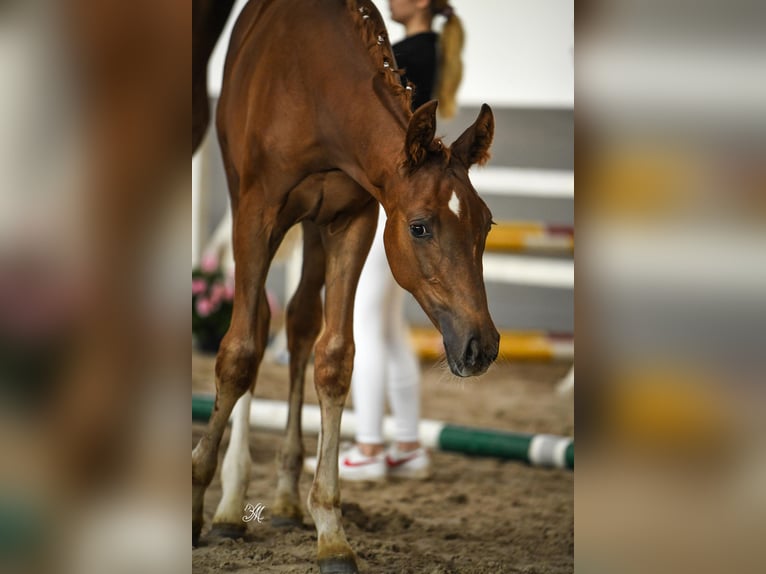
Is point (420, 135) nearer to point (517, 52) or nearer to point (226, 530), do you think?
point (226, 530)

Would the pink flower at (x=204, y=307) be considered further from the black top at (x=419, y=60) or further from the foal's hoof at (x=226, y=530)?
the foal's hoof at (x=226, y=530)

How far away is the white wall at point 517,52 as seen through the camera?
4625mm

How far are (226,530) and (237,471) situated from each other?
18 cm

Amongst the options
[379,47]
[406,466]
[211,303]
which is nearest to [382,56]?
[379,47]

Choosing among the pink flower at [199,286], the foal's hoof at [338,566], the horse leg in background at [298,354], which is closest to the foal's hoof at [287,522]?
the horse leg in background at [298,354]

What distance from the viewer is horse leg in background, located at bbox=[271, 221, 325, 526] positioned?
103 inches

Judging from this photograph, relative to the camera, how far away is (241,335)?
88.8 inches

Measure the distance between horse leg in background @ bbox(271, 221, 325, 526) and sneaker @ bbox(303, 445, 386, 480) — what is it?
0.60 metres

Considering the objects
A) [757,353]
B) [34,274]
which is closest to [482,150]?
[757,353]

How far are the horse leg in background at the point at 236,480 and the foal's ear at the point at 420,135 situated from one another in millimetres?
867

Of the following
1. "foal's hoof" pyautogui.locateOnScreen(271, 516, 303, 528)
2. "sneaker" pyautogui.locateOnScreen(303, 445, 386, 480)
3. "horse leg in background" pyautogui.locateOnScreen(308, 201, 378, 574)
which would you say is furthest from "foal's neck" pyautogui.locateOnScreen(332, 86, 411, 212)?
"sneaker" pyautogui.locateOnScreen(303, 445, 386, 480)

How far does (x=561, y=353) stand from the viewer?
5.59m

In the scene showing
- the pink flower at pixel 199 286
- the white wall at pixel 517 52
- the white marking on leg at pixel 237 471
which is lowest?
the white marking on leg at pixel 237 471

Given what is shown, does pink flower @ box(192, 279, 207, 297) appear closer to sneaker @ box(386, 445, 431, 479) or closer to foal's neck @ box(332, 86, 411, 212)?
sneaker @ box(386, 445, 431, 479)
